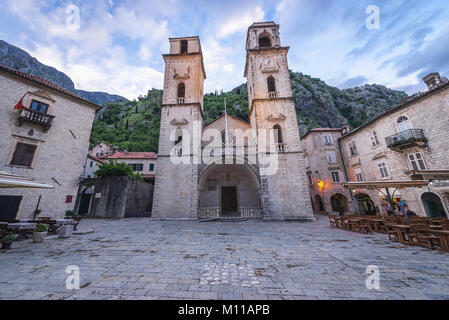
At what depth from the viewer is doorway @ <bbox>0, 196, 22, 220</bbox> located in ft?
31.6

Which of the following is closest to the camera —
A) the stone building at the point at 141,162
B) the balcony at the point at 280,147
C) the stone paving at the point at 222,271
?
the stone paving at the point at 222,271

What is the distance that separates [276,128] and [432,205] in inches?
538

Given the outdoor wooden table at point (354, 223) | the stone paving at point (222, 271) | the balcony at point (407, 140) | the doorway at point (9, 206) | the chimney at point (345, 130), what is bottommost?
the stone paving at point (222, 271)

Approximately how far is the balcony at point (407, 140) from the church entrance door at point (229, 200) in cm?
1513

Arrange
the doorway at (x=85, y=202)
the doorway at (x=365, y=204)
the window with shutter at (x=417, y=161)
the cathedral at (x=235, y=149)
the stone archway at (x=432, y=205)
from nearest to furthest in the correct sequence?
the stone archway at (x=432, y=205)
the window with shutter at (x=417, y=161)
the cathedral at (x=235, y=149)
the doorway at (x=85, y=202)
the doorway at (x=365, y=204)

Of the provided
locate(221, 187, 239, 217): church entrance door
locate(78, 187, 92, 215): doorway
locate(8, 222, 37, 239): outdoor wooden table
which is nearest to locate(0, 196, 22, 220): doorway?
locate(8, 222, 37, 239): outdoor wooden table

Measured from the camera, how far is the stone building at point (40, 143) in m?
10.2

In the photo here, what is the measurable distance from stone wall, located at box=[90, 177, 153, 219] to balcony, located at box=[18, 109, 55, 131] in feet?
21.6

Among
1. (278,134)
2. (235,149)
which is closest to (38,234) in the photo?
(235,149)

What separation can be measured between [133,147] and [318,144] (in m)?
39.5

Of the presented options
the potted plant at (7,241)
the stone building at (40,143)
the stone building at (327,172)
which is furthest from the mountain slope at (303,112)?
the potted plant at (7,241)

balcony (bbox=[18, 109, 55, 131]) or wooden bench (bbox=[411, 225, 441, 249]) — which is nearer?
wooden bench (bbox=[411, 225, 441, 249])

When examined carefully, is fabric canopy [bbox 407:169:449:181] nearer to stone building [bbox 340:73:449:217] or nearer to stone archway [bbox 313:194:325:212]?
stone building [bbox 340:73:449:217]

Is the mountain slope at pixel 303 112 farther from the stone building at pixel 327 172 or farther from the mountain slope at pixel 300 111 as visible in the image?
the stone building at pixel 327 172
